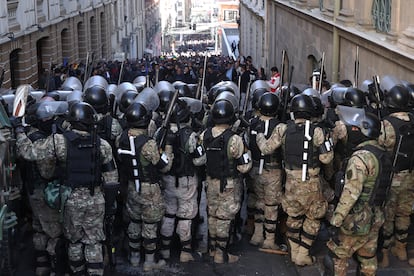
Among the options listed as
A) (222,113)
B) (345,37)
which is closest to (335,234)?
(222,113)

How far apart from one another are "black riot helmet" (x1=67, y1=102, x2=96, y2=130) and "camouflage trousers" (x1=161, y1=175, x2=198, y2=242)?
132cm

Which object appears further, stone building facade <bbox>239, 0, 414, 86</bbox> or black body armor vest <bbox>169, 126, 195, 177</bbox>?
stone building facade <bbox>239, 0, 414, 86</bbox>

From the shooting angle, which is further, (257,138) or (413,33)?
(413,33)

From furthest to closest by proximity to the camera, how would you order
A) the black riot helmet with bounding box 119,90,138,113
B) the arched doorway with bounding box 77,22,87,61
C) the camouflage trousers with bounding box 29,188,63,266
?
the arched doorway with bounding box 77,22,87,61
the black riot helmet with bounding box 119,90,138,113
the camouflage trousers with bounding box 29,188,63,266

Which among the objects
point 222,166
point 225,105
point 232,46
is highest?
point 225,105

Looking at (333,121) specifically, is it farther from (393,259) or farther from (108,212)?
(108,212)

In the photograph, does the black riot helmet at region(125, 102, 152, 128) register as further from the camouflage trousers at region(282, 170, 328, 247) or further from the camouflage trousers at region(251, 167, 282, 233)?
the camouflage trousers at region(282, 170, 328, 247)

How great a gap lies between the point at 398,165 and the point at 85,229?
337 cm

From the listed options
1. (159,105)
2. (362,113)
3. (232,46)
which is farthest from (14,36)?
(232,46)

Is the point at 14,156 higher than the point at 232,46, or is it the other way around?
the point at 14,156

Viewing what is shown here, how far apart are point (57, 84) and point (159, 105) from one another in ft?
21.1

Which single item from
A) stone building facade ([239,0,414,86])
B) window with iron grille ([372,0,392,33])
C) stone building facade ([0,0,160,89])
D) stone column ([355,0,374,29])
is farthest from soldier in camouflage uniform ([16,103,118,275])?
stone building facade ([0,0,160,89])

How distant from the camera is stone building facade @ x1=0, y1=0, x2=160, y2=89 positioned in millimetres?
17125

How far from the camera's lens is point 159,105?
28.7 ft
